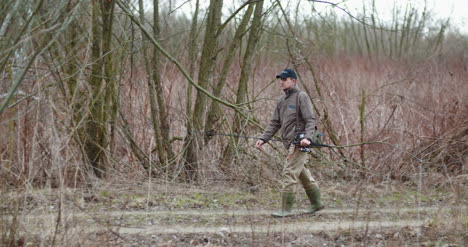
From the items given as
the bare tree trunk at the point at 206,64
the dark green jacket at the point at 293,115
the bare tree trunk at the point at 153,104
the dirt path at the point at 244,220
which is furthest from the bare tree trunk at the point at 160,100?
the dark green jacket at the point at 293,115

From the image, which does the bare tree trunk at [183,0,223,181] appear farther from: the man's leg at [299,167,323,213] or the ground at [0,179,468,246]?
the man's leg at [299,167,323,213]

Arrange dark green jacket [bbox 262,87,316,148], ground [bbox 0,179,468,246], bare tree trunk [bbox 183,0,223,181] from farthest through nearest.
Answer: bare tree trunk [bbox 183,0,223,181] → dark green jacket [bbox 262,87,316,148] → ground [bbox 0,179,468,246]

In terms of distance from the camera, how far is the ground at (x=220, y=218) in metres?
4.84

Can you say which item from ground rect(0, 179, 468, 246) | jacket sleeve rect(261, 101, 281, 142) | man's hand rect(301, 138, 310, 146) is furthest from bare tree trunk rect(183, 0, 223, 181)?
man's hand rect(301, 138, 310, 146)

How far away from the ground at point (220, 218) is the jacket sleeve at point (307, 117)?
3.02 feet

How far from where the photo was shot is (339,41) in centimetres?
2155

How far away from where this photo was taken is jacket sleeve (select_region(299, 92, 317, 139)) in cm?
627

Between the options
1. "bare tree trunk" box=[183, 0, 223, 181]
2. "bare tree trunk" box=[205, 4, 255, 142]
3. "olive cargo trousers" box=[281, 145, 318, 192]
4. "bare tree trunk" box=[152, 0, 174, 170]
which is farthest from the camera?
"bare tree trunk" box=[205, 4, 255, 142]

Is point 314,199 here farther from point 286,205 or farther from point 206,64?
point 206,64

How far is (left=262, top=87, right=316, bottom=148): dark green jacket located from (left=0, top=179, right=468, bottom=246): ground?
0.94 metres

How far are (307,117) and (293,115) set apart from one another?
0.22 m

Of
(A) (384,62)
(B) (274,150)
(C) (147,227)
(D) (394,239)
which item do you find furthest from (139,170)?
(A) (384,62)

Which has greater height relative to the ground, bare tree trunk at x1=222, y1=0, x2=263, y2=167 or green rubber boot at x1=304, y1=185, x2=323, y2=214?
bare tree trunk at x1=222, y1=0, x2=263, y2=167

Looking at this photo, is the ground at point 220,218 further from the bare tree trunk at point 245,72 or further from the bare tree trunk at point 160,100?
the bare tree trunk at point 160,100
